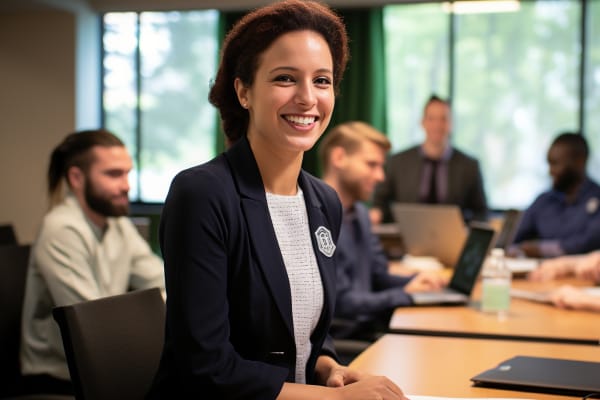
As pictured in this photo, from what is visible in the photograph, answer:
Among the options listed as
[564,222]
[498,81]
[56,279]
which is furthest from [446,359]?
[498,81]

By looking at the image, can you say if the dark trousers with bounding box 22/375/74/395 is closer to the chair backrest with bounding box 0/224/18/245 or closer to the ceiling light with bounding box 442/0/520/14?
the chair backrest with bounding box 0/224/18/245

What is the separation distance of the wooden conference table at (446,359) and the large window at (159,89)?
614cm

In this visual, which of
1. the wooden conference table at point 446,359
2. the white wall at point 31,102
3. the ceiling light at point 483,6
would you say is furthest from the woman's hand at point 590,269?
the white wall at point 31,102

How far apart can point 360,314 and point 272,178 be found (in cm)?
155

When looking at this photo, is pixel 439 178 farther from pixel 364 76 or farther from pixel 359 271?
pixel 359 271

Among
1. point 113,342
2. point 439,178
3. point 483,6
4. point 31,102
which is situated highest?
point 483,6

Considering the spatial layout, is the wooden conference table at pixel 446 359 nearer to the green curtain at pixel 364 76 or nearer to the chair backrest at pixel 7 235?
the chair backrest at pixel 7 235

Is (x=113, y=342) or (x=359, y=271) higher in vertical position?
(x=113, y=342)

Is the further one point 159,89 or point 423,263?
point 159,89

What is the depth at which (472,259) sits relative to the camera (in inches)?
119

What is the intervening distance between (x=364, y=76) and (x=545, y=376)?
6.28 meters

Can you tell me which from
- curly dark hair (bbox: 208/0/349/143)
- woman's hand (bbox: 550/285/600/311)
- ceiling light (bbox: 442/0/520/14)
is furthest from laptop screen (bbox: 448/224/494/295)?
ceiling light (bbox: 442/0/520/14)

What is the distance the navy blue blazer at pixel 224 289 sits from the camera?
139 cm

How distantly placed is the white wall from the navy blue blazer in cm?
667
